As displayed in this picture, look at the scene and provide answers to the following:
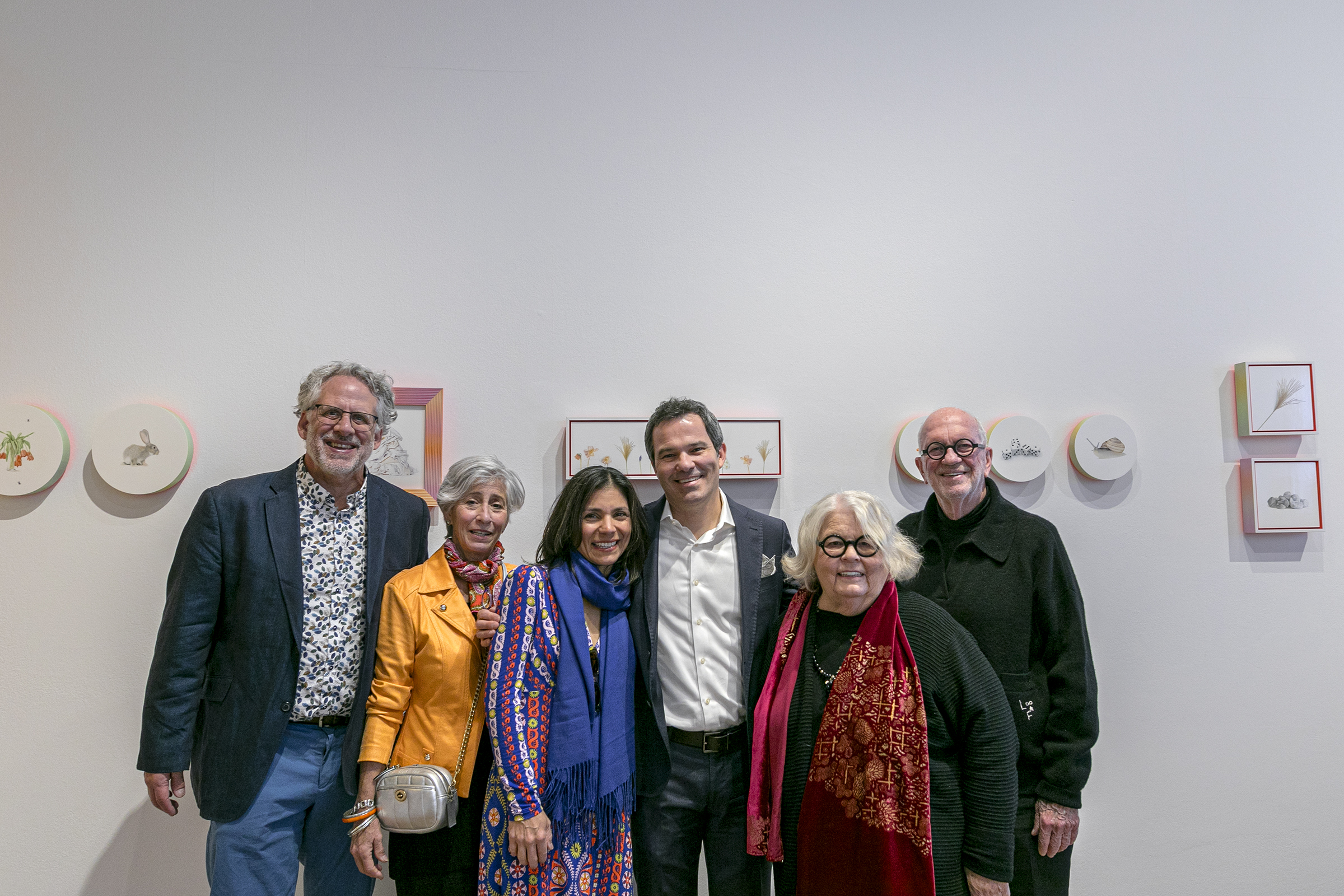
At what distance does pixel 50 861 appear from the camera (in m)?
2.33

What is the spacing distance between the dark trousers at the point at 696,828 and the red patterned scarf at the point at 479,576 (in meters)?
0.61

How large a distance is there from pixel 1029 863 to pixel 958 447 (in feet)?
3.53

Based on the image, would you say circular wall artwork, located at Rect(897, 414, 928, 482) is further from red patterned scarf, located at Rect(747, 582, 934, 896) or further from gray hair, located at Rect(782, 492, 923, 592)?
red patterned scarf, located at Rect(747, 582, 934, 896)

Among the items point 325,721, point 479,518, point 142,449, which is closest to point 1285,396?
point 479,518

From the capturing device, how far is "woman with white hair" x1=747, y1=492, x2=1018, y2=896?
1577 mm

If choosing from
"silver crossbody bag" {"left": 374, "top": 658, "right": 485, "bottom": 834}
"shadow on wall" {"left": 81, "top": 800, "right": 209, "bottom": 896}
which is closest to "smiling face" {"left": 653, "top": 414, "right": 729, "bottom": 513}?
"silver crossbody bag" {"left": 374, "top": 658, "right": 485, "bottom": 834}

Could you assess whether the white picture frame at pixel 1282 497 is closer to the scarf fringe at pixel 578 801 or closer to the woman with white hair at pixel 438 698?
the scarf fringe at pixel 578 801

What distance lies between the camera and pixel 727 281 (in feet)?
8.43

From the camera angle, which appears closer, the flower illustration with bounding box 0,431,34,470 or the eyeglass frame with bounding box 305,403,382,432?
the eyeglass frame with bounding box 305,403,382,432

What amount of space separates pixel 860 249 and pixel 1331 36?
206 centimetres

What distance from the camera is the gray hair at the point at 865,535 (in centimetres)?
167

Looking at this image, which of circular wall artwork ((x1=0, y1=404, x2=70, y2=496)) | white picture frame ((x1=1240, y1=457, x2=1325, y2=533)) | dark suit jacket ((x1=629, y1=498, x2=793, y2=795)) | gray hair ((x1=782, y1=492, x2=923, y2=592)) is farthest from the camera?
white picture frame ((x1=1240, y1=457, x2=1325, y2=533))

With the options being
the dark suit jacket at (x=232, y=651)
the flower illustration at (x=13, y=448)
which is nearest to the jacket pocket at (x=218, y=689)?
the dark suit jacket at (x=232, y=651)

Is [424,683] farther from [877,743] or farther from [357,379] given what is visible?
[877,743]
